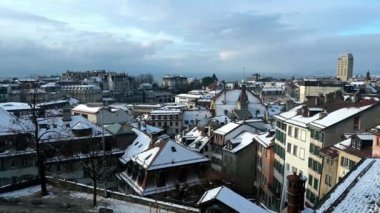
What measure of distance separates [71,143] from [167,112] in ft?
211

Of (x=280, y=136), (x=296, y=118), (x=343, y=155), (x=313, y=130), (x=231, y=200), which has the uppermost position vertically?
(x=231, y=200)

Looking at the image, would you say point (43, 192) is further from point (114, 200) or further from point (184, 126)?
point (184, 126)

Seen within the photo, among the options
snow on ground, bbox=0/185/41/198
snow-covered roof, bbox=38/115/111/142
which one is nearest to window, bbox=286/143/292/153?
snow-covered roof, bbox=38/115/111/142

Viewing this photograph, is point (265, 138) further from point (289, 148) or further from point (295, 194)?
point (295, 194)

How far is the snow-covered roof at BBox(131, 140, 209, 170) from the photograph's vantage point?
1787 inches

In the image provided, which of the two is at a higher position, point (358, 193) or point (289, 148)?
point (358, 193)

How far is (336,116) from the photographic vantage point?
138ft

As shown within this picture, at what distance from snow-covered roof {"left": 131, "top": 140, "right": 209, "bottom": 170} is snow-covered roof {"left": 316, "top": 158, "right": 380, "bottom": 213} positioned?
93.4 feet

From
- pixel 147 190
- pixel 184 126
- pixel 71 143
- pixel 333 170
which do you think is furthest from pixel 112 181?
pixel 184 126

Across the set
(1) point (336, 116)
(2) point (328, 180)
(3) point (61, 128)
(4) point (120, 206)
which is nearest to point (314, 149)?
(1) point (336, 116)

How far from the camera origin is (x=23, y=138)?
157ft

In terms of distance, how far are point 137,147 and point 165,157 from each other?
9.44m

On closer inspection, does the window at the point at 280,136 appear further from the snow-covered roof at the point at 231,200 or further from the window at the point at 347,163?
the snow-covered roof at the point at 231,200

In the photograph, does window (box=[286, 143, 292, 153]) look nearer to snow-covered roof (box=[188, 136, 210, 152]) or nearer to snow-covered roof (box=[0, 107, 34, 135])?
snow-covered roof (box=[188, 136, 210, 152])
